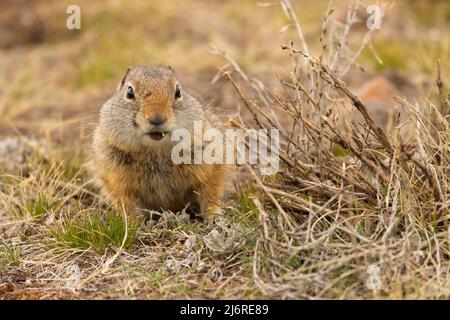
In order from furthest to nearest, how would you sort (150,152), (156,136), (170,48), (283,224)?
(170,48)
(150,152)
(156,136)
(283,224)

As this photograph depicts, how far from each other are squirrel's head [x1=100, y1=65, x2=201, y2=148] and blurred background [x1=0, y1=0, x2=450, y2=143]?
2013 millimetres

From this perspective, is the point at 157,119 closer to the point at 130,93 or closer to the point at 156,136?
the point at 156,136

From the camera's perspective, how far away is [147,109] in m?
4.83

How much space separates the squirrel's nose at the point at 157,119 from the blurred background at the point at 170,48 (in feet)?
8.40

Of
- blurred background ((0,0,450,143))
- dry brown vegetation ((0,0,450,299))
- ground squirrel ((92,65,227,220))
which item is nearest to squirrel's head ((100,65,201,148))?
ground squirrel ((92,65,227,220))

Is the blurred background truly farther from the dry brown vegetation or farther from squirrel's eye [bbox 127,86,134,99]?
squirrel's eye [bbox 127,86,134,99]

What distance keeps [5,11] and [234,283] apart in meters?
9.46

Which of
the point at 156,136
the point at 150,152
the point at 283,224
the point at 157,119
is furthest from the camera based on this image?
the point at 150,152

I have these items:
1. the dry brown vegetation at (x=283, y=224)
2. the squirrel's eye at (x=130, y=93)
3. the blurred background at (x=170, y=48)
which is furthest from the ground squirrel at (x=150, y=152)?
the blurred background at (x=170, y=48)

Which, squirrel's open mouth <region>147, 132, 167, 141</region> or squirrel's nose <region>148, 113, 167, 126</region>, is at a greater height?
squirrel's nose <region>148, 113, 167, 126</region>

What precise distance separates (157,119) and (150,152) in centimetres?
63

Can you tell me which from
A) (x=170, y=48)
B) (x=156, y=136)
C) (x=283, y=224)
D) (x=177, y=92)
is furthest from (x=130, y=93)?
(x=170, y=48)

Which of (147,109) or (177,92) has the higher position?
(177,92)

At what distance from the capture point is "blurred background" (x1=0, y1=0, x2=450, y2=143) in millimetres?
8758
